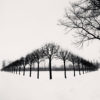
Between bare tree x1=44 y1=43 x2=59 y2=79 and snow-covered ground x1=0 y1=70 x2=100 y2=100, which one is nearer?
snow-covered ground x1=0 y1=70 x2=100 y2=100

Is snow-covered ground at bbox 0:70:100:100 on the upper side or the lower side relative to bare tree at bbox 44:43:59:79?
lower

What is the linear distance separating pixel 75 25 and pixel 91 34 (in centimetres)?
105

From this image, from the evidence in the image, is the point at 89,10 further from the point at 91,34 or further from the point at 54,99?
the point at 54,99

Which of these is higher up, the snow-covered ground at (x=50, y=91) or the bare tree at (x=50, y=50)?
the bare tree at (x=50, y=50)

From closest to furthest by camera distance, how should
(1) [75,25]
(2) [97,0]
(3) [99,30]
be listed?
(2) [97,0] < (3) [99,30] < (1) [75,25]

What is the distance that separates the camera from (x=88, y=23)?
7672 millimetres

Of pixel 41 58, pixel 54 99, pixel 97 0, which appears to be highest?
pixel 97 0

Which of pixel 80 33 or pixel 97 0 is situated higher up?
pixel 97 0

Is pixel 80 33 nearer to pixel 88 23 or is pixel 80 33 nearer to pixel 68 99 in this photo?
pixel 88 23

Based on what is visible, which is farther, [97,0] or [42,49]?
[42,49]

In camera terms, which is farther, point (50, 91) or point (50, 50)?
point (50, 50)

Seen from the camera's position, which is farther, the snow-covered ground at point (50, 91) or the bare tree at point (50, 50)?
the bare tree at point (50, 50)

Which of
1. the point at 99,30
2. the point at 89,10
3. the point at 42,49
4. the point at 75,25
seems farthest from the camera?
the point at 42,49

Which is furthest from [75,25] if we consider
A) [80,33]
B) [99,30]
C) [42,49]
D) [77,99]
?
[42,49]
